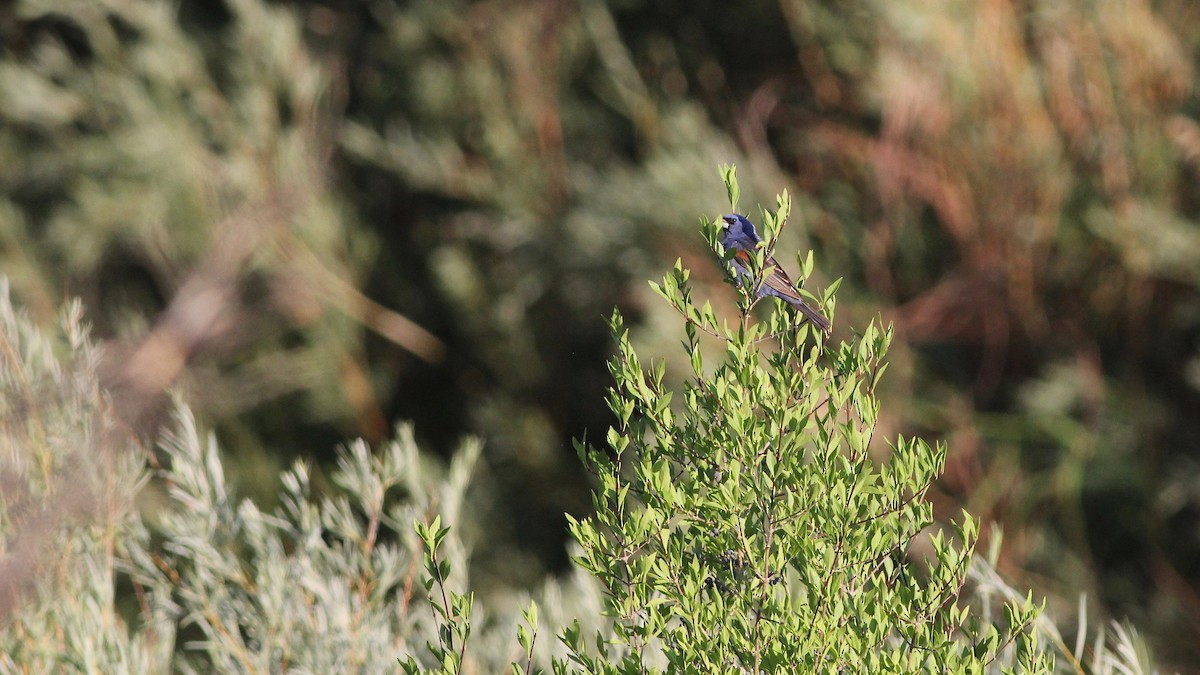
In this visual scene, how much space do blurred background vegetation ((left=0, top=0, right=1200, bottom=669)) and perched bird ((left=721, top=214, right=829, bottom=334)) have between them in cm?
206

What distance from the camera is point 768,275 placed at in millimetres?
1162

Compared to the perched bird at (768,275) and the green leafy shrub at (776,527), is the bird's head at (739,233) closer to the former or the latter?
the perched bird at (768,275)

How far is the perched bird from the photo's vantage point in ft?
3.57

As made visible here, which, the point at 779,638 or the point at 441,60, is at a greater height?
the point at 779,638

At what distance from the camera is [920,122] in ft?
11.4

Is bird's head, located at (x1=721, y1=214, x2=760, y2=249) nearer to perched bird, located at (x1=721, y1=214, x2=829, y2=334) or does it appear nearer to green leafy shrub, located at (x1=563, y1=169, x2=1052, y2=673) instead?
perched bird, located at (x1=721, y1=214, x2=829, y2=334)

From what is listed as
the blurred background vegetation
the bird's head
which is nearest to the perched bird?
the bird's head

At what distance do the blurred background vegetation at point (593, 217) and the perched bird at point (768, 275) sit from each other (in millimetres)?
2056

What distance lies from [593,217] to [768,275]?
2660 millimetres

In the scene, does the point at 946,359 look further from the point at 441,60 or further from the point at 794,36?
the point at 441,60

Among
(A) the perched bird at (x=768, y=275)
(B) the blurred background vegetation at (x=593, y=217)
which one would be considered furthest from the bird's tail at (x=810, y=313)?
(B) the blurred background vegetation at (x=593, y=217)

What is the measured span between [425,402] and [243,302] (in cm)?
82

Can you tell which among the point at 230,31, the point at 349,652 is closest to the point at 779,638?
→ the point at 349,652

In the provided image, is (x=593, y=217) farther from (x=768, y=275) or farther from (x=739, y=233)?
(x=768, y=275)
